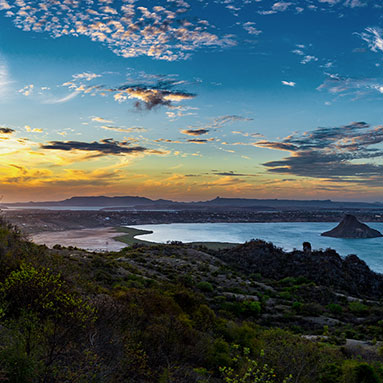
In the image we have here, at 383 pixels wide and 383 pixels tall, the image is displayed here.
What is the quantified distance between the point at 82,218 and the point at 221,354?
17044 centimetres

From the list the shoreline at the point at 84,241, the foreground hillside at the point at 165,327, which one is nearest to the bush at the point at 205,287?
the foreground hillside at the point at 165,327

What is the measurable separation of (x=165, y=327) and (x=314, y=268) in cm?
4221

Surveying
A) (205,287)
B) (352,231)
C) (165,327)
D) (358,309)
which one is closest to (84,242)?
(205,287)

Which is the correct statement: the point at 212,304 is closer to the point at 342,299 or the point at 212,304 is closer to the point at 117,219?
the point at 342,299

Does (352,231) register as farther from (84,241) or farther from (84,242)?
(84,242)

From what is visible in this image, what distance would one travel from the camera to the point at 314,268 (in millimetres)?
48375

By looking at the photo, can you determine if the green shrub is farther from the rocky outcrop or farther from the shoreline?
the shoreline

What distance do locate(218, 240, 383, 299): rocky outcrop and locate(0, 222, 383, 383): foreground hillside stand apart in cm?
423

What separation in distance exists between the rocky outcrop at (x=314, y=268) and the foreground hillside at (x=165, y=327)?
4.23 m

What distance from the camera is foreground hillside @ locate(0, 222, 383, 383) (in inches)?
340

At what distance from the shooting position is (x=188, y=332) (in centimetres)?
1344

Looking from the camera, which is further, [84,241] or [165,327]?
[84,241]

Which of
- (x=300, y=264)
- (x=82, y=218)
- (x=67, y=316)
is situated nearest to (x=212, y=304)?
(x=67, y=316)

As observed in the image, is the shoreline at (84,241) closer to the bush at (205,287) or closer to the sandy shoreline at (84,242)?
the sandy shoreline at (84,242)
